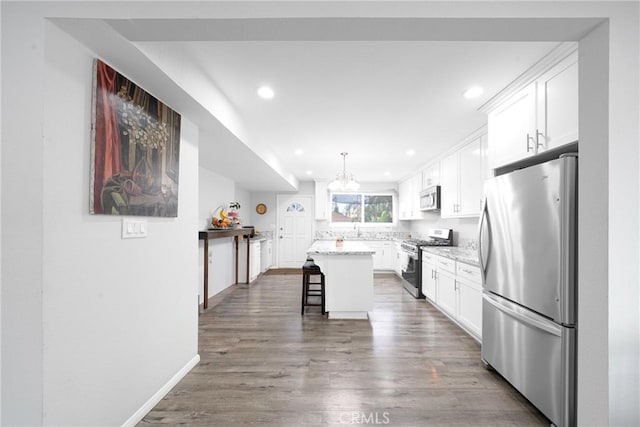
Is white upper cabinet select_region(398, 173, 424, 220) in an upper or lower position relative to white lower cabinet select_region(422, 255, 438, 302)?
upper

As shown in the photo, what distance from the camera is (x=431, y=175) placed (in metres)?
4.98

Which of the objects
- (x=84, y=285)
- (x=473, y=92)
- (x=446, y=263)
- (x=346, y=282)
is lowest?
(x=346, y=282)

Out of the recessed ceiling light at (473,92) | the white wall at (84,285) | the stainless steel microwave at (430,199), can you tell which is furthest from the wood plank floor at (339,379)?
the recessed ceiling light at (473,92)

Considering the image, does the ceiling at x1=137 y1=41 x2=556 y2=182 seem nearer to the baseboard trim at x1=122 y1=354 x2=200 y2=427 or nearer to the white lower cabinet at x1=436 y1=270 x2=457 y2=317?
the white lower cabinet at x1=436 y1=270 x2=457 y2=317

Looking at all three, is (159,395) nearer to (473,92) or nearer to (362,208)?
(473,92)

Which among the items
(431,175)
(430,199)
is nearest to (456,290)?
(430,199)

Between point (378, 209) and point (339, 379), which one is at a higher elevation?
point (378, 209)

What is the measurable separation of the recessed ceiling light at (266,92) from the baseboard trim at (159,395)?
2.31 metres

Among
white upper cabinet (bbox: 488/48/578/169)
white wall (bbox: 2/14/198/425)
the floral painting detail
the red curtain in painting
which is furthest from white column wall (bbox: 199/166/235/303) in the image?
white upper cabinet (bbox: 488/48/578/169)

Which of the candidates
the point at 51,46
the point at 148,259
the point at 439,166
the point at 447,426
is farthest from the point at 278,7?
the point at 439,166

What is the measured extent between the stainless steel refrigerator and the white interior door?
534cm

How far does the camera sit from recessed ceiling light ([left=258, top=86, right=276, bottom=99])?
90.7 inches

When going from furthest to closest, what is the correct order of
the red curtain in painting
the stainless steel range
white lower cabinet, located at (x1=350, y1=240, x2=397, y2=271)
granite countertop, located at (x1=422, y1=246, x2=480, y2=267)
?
white lower cabinet, located at (x1=350, y1=240, x2=397, y2=271) → the stainless steel range → granite countertop, located at (x1=422, y1=246, x2=480, y2=267) → the red curtain in painting

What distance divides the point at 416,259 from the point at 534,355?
2.81 metres
